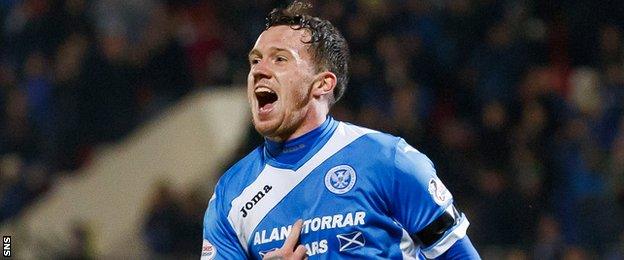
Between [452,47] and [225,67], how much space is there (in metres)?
2.09

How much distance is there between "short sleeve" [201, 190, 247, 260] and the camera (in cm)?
394

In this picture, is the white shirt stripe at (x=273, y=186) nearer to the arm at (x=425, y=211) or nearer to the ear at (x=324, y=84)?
the ear at (x=324, y=84)

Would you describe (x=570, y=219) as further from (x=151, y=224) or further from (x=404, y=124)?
(x=151, y=224)

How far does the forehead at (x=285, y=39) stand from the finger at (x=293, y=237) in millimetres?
611

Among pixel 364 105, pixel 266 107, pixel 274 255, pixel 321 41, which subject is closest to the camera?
pixel 274 255

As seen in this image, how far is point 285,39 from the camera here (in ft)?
13.1

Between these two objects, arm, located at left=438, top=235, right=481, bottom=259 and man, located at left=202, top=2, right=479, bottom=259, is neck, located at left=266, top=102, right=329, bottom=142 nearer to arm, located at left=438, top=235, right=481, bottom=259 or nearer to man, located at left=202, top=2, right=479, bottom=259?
man, located at left=202, top=2, right=479, bottom=259

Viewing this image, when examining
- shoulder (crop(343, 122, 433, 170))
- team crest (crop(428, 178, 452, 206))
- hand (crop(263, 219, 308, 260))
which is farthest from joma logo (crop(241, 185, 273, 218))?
team crest (crop(428, 178, 452, 206))

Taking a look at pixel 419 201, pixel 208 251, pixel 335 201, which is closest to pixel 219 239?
pixel 208 251

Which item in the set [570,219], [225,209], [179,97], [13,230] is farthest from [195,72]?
[225,209]

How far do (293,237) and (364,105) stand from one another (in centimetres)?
536

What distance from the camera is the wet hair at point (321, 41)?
4.03 m

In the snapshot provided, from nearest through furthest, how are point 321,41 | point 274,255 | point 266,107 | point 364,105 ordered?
1. point 274,255
2. point 266,107
3. point 321,41
4. point 364,105

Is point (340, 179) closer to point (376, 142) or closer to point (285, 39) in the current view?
point (376, 142)
